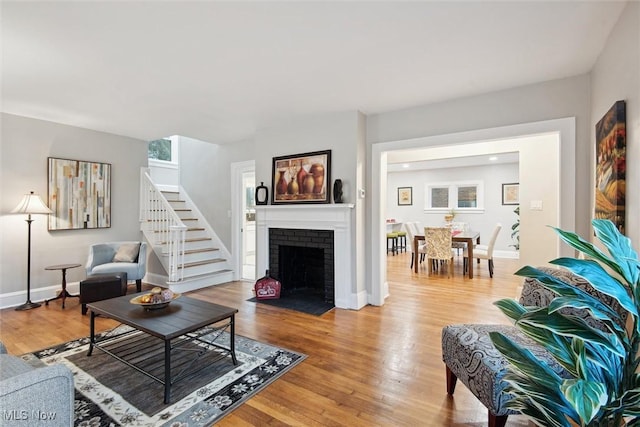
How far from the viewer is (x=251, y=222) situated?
6352 mm

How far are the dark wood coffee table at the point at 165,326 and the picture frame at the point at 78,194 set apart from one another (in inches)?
100

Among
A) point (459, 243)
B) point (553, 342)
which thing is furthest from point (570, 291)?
point (459, 243)

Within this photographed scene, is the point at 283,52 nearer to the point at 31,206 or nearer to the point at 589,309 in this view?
the point at 589,309

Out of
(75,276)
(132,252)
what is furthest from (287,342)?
(75,276)

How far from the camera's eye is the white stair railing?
4.66 m

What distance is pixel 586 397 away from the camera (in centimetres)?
81

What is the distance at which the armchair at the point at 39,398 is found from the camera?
937 millimetres

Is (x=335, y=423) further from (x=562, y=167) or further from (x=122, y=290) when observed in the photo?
(x=122, y=290)

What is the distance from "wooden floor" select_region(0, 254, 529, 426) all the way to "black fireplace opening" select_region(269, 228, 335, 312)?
46 centimetres

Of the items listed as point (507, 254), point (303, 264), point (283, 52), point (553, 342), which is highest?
point (283, 52)

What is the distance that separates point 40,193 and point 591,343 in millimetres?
5813

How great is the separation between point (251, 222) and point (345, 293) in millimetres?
3151

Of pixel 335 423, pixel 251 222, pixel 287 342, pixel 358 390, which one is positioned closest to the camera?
pixel 335 423

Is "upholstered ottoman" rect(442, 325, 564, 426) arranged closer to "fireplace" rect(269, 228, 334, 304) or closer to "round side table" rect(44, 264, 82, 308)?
"fireplace" rect(269, 228, 334, 304)
